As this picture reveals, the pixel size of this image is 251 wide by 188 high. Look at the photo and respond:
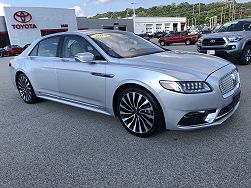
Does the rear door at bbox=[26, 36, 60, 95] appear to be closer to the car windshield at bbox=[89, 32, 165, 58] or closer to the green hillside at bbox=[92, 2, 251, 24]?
the car windshield at bbox=[89, 32, 165, 58]

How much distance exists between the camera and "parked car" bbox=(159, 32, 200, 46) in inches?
1116

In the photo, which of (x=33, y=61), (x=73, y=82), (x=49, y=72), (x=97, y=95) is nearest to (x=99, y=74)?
(x=97, y=95)

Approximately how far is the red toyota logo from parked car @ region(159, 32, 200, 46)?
2161 cm

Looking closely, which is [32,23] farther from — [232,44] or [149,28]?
[149,28]

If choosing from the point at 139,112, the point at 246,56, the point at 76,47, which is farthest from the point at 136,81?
the point at 246,56

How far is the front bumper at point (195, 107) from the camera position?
3215 mm

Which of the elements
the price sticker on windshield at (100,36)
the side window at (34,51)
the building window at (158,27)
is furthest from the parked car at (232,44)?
the building window at (158,27)

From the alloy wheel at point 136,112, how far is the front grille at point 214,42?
6.41 meters

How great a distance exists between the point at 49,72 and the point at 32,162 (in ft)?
6.97

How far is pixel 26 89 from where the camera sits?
582 centimetres

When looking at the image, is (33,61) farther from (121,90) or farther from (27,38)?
(27,38)

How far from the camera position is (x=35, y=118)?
194 inches

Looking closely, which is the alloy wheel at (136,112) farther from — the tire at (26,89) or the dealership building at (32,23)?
the dealership building at (32,23)

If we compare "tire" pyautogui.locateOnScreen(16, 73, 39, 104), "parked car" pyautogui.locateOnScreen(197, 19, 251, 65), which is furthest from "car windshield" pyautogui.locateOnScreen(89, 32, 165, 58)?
"parked car" pyautogui.locateOnScreen(197, 19, 251, 65)
